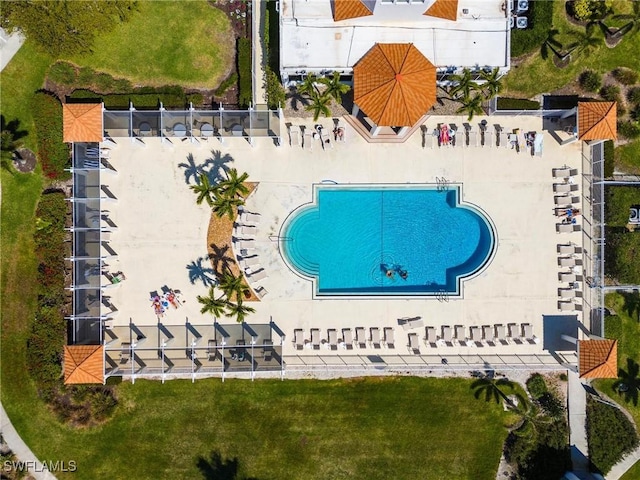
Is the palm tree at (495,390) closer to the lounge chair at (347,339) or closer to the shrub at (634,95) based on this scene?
the lounge chair at (347,339)

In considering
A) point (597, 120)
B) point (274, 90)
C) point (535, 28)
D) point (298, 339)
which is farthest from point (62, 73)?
point (597, 120)

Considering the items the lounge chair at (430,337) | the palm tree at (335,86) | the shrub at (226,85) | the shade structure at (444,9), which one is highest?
the shade structure at (444,9)

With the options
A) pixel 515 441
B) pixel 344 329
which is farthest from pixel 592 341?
pixel 344 329

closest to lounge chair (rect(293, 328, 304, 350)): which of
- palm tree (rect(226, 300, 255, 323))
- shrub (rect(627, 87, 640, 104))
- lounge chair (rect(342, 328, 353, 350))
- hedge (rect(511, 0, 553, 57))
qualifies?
lounge chair (rect(342, 328, 353, 350))

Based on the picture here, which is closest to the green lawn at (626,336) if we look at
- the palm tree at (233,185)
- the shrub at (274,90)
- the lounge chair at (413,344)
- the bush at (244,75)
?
the lounge chair at (413,344)

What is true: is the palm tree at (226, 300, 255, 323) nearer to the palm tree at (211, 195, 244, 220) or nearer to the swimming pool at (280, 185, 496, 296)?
the swimming pool at (280, 185, 496, 296)

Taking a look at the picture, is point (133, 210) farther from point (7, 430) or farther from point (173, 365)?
point (7, 430)
